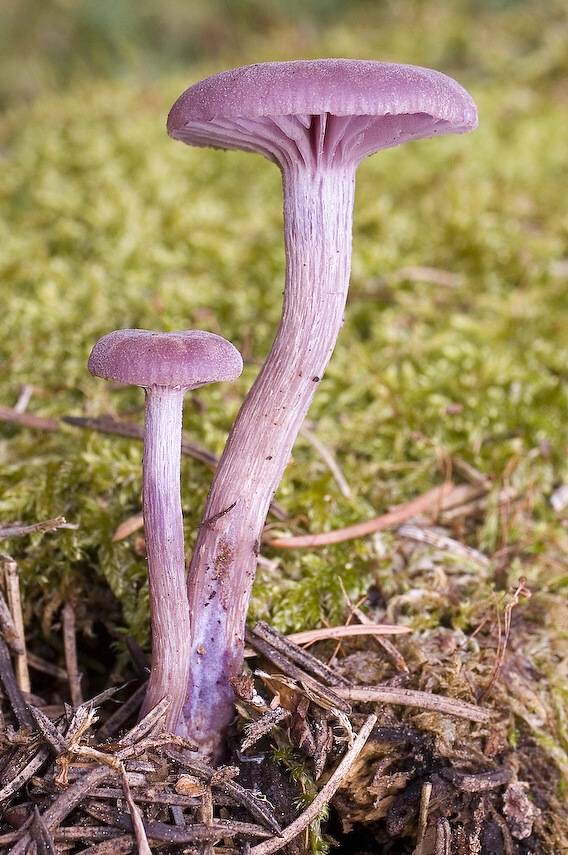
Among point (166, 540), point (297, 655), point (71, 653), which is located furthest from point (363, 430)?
point (71, 653)

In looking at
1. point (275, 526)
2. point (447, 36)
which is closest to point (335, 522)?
point (275, 526)

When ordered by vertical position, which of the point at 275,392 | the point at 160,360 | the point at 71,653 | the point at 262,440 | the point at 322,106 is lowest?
the point at 71,653

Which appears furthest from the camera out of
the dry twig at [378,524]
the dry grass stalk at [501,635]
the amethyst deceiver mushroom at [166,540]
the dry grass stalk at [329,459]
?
the dry grass stalk at [329,459]

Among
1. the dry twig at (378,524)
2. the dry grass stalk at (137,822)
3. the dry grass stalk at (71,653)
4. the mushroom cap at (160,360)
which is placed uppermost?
the mushroom cap at (160,360)

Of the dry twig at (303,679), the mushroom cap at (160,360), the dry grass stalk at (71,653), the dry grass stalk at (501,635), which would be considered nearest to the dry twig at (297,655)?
the dry twig at (303,679)

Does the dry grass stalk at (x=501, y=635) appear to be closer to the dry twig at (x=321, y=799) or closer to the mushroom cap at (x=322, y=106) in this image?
the dry twig at (x=321, y=799)

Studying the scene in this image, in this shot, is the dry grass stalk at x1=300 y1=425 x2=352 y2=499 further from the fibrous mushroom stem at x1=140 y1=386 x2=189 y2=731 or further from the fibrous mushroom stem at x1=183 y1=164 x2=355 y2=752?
the fibrous mushroom stem at x1=140 y1=386 x2=189 y2=731

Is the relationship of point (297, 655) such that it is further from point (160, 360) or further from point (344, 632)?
point (160, 360)
